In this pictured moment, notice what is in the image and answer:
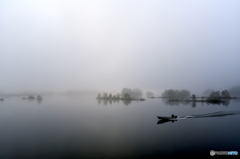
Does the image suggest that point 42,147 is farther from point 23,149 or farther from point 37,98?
point 37,98

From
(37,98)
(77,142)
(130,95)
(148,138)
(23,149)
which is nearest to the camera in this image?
(23,149)

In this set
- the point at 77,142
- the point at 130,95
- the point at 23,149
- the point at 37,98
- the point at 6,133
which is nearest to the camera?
the point at 23,149

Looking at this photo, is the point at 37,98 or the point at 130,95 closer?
the point at 37,98

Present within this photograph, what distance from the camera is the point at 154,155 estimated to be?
1023 cm

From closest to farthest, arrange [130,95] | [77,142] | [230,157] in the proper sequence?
[230,157], [77,142], [130,95]

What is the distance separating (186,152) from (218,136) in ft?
21.5

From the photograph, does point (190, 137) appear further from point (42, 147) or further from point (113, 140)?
point (42, 147)

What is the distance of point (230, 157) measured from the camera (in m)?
9.62

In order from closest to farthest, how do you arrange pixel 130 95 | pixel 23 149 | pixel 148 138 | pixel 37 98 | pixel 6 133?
pixel 23 149 → pixel 148 138 → pixel 6 133 → pixel 37 98 → pixel 130 95

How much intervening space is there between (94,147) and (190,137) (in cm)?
970

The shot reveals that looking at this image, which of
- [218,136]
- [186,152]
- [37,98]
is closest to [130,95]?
[37,98]

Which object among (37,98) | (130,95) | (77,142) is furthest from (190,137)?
(37,98)

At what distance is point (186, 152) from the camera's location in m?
10.8

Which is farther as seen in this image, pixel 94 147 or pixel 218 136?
pixel 218 136
